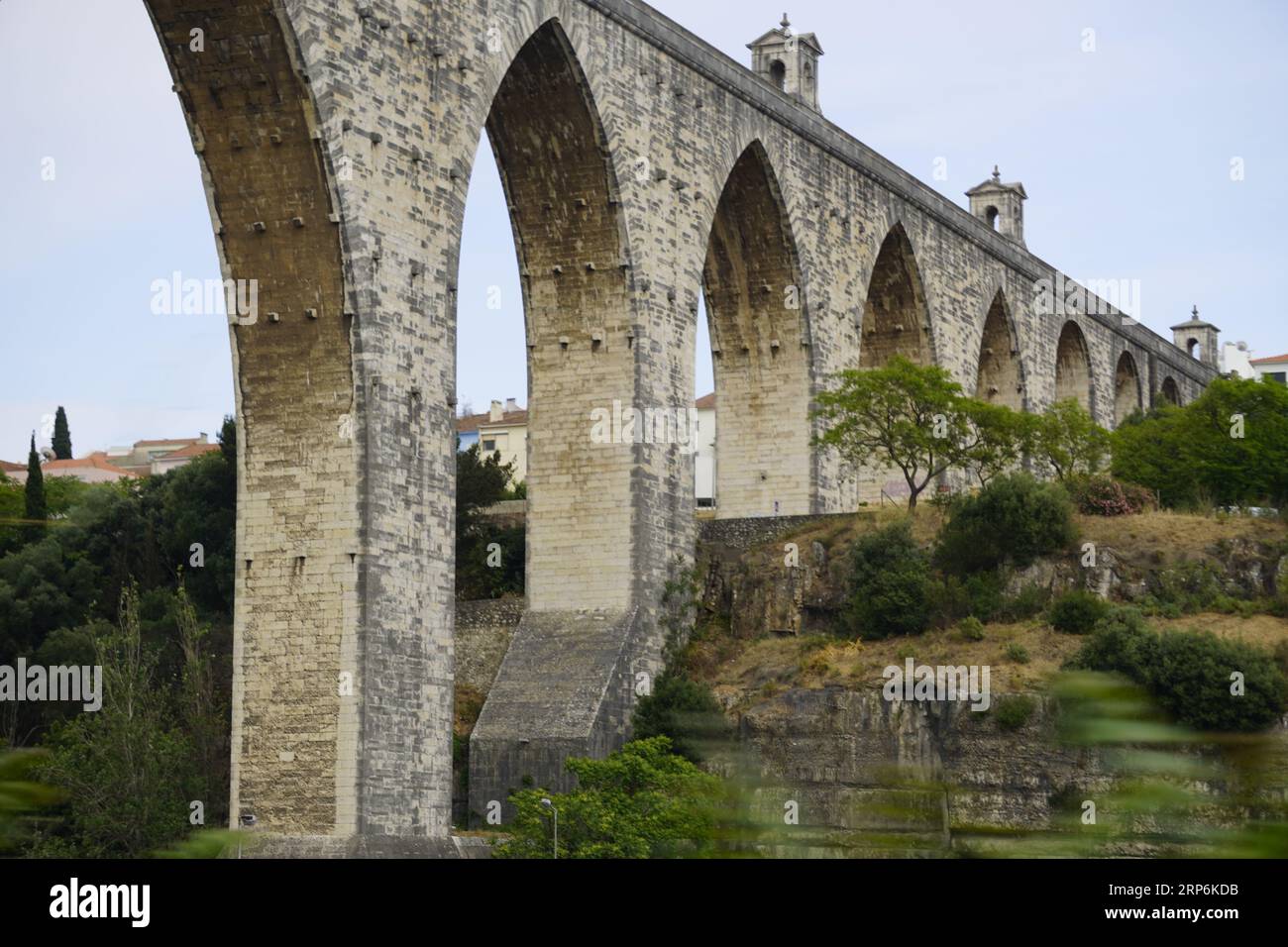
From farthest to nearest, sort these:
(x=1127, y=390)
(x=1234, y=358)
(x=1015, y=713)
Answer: (x=1234, y=358), (x=1127, y=390), (x=1015, y=713)

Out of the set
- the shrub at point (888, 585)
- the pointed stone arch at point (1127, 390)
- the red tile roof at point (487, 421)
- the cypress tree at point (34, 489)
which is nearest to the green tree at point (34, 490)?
the cypress tree at point (34, 489)

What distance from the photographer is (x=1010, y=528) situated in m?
29.4

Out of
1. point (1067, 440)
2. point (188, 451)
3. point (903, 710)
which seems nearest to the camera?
point (903, 710)

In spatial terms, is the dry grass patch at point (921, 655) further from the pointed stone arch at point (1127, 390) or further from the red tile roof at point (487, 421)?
the red tile roof at point (487, 421)

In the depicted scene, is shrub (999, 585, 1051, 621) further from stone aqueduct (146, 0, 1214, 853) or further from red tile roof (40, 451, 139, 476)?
red tile roof (40, 451, 139, 476)

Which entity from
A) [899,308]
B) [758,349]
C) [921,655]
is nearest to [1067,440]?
[899,308]

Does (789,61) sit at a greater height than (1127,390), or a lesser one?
greater

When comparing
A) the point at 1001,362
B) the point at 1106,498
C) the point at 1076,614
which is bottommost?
the point at 1076,614

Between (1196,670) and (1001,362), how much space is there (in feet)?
70.0

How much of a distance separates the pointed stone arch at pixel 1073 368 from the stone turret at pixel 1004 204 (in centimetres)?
401

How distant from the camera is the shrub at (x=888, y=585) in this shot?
28.9 metres

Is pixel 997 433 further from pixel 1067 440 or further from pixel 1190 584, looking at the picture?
pixel 1190 584
